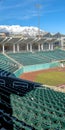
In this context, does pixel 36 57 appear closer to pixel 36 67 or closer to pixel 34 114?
pixel 36 67

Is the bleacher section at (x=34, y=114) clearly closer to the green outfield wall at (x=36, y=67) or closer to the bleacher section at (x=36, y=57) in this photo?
the green outfield wall at (x=36, y=67)

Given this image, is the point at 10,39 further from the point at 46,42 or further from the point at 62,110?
the point at 62,110

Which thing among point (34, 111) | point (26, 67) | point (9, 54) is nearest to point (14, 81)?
point (34, 111)

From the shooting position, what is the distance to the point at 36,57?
58.6 meters

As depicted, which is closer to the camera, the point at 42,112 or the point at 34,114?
the point at 42,112

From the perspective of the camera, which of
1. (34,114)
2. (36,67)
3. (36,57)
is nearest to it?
(34,114)

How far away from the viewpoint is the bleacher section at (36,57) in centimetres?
5284

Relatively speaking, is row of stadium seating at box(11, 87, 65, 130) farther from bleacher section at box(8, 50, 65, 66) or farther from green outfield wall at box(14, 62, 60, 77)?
bleacher section at box(8, 50, 65, 66)

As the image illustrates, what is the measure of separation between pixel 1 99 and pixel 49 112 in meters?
7.41

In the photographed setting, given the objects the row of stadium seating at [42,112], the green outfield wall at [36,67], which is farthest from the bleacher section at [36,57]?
the row of stadium seating at [42,112]

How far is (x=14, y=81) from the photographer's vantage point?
2386cm

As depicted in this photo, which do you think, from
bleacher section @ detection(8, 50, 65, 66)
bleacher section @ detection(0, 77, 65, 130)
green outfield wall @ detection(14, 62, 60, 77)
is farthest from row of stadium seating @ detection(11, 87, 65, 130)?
bleacher section @ detection(8, 50, 65, 66)

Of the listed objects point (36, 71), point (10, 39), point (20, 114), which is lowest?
point (36, 71)

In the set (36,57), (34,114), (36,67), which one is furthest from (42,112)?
(36,57)
